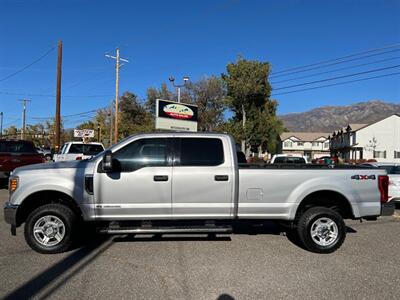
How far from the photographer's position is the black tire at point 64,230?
22.9 feet

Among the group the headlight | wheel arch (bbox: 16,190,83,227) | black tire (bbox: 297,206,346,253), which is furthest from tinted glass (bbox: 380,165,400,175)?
the headlight

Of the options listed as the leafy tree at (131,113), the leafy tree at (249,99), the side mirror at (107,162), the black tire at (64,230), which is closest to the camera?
the side mirror at (107,162)

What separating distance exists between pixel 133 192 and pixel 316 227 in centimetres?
307

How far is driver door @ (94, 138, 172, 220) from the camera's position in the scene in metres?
7.08

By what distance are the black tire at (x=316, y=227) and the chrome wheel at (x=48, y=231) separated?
390 cm

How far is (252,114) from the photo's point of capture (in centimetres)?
5138

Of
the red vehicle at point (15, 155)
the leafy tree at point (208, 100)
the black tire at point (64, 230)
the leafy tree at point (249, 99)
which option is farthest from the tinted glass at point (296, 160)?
the leafy tree at point (208, 100)

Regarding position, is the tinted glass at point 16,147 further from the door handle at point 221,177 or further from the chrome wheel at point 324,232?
the chrome wheel at point 324,232

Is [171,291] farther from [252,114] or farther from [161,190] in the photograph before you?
[252,114]

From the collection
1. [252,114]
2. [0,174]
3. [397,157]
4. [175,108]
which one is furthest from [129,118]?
[0,174]

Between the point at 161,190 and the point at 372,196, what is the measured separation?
11.6 ft

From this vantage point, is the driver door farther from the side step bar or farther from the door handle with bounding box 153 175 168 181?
the side step bar

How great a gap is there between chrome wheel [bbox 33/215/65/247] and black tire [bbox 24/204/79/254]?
36mm

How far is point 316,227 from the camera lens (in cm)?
734
